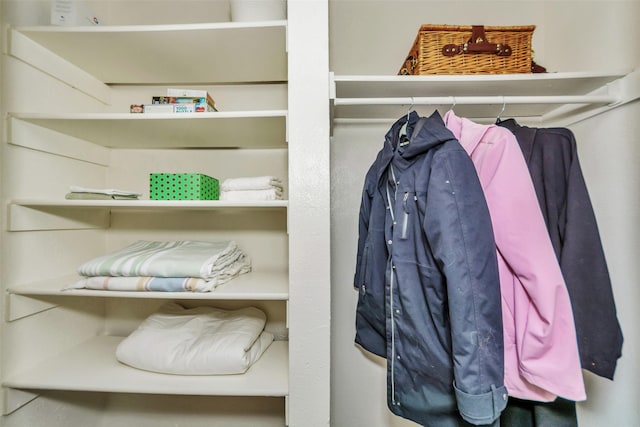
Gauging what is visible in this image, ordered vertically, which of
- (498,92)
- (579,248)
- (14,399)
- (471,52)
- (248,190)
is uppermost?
(471,52)

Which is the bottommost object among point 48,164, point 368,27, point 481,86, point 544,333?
point 544,333

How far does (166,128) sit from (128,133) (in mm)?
213

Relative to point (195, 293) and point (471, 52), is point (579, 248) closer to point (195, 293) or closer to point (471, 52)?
point (471, 52)

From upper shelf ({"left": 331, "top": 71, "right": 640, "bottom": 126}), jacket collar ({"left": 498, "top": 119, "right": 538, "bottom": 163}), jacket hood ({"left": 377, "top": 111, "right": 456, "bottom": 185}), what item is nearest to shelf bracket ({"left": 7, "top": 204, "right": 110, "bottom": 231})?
upper shelf ({"left": 331, "top": 71, "right": 640, "bottom": 126})

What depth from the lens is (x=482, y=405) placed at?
77 centimetres

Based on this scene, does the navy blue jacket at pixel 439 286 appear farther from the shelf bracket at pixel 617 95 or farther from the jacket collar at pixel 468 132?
the shelf bracket at pixel 617 95

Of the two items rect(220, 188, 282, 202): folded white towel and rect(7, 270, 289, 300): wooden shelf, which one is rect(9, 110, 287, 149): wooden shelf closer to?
rect(220, 188, 282, 202): folded white towel

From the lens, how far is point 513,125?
1073 millimetres

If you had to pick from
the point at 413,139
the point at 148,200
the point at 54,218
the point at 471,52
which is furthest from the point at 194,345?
the point at 471,52

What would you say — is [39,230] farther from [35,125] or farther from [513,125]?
[513,125]

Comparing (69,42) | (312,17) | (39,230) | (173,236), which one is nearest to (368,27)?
(312,17)

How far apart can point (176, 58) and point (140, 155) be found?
55cm

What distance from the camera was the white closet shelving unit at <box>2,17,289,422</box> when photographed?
1.02m

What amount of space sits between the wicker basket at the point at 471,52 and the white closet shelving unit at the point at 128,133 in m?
0.53
